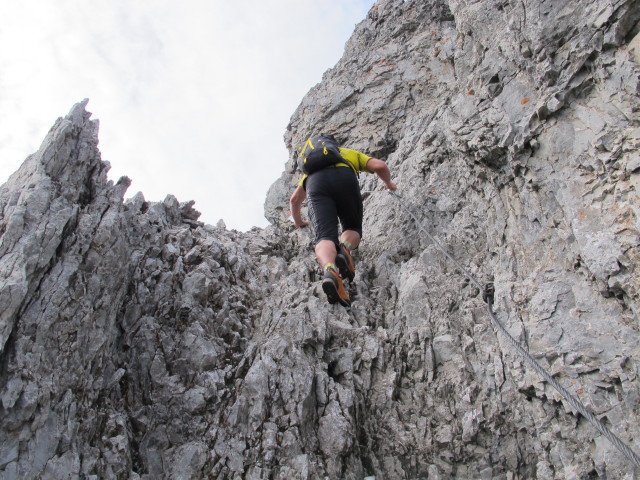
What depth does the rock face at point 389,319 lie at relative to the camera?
4469 mm

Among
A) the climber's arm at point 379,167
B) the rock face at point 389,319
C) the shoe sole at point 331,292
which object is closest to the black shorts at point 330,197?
the climber's arm at point 379,167

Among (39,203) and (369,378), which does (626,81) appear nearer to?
(369,378)

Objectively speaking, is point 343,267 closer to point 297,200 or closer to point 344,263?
point 344,263

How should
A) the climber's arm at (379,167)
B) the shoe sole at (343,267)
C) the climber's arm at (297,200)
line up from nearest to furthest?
the shoe sole at (343,267)
the climber's arm at (379,167)
the climber's arm at (297,200)

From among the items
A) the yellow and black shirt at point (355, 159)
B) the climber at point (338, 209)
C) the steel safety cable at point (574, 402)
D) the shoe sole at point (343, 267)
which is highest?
the yellow and black shirt at point (355, 159)

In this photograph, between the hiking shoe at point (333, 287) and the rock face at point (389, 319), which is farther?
the hiking shoe at point (333, 287)

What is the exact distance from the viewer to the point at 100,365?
528 cm

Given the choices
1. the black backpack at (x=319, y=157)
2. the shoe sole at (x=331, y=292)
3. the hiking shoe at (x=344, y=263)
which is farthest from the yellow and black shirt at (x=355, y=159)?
the shoe sole at (x=331, y=292)

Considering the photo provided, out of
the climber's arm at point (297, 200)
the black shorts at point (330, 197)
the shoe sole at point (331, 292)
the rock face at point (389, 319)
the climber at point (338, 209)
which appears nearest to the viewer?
the rock face at point (389, 319)

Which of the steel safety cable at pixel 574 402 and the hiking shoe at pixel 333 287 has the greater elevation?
the hiking shoe at pixel 333 287

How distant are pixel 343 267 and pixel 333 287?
0.81 metres

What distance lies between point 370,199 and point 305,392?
5409 mm

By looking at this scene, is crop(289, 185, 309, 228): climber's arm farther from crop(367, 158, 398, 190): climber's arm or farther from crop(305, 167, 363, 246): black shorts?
crop(367, 158, 398, 190): climber's arm

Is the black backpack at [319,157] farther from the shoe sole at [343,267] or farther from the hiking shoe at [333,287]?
the hiking shoe at [333,287]
